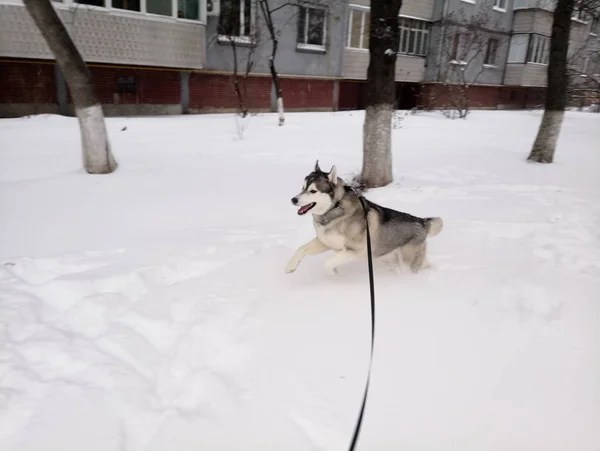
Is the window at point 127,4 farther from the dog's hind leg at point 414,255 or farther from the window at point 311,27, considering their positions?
the dog's hind leg at point 414,255

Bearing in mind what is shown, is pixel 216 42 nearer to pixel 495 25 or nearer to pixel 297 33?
pixel 297 33

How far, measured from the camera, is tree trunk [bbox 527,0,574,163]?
27.7 feet

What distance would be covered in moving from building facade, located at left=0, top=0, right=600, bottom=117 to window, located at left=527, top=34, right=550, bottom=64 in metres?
0.06

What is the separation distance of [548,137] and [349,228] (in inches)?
275

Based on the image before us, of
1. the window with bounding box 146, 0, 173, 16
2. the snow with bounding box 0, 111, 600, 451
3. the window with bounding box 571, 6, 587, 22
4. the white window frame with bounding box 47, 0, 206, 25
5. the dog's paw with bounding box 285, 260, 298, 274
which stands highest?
the window with bounding box 146, 0, 173, 16

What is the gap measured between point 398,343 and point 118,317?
77.7 inches

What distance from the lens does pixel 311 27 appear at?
1950cm

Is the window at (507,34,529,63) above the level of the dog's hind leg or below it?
above

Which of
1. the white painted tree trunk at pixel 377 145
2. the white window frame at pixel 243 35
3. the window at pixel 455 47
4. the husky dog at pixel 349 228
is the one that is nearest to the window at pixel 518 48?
the window at pixel 455 47

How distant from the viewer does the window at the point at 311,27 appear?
19016 millimetres

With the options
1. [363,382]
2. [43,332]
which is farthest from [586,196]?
[43,332]

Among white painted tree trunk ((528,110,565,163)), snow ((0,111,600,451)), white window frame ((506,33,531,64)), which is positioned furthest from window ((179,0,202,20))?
white window frame ((506,33,531,64))

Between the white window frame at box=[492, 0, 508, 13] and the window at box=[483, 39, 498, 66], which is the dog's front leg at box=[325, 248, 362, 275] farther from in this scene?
the white window frame at box=[492, 0, 508, 13]

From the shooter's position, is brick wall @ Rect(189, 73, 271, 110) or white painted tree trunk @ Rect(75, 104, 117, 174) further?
brick wall @ Rect(189, 73, 271, 110)
